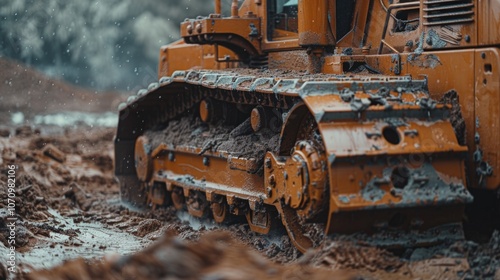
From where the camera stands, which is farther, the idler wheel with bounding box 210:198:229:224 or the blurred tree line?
the blurred tree line

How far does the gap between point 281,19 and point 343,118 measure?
306 cm

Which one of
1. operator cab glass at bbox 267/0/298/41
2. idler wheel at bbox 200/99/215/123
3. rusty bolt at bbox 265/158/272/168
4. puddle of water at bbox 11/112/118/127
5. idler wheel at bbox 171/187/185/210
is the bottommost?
puddle of water at bbox 11/112/118/127

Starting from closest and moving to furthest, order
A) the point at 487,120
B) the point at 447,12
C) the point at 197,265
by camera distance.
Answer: the point at 197,265, the point at 487,120, the point at 447,12

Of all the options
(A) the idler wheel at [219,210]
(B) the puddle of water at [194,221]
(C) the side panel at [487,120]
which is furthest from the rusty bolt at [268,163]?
(C) the side panel at [487,120]

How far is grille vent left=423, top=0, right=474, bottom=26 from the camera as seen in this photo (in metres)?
7.69

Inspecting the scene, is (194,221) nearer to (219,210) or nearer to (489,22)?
(219,210)

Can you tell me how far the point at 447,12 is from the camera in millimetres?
7867

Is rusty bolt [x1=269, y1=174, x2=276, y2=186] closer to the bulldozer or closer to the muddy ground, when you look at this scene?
the bulldozer

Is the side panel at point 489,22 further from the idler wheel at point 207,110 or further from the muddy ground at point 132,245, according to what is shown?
the idler wheel at point 207,110

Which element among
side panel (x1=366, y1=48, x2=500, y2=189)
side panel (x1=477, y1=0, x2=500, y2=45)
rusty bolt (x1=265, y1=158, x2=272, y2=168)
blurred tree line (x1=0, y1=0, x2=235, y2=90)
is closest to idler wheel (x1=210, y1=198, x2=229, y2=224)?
rusty bolt (x1=265, y1=158, x2=272, y2=168)

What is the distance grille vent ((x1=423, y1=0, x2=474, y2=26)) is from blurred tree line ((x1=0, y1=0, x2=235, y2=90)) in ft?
50.4

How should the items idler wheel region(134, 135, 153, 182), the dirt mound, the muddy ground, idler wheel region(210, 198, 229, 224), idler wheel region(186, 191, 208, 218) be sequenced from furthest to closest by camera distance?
1. idler wheel region(134, 135, 153, 182)
2. idler wheel region(186, 191, 208, 218)
3. idler wheel region(210, 198, 229, 224)
4. the muddy ground
5. the dirt mound

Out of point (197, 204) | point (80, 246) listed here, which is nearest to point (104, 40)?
point (197, 204)

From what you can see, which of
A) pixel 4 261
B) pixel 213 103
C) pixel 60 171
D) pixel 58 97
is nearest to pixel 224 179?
pixel 213 103
